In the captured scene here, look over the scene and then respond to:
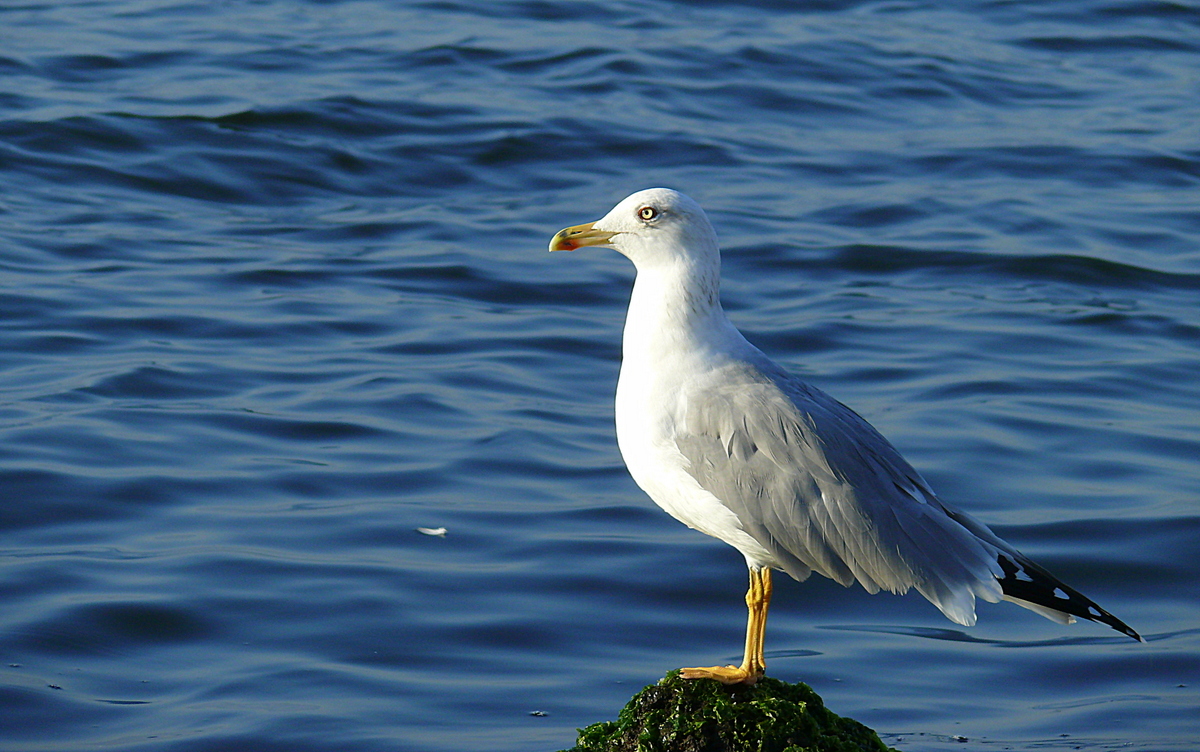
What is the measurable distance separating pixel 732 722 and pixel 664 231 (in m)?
1.66

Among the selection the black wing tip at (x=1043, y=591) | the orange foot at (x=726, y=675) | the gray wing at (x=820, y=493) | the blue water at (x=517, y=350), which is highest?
the gray wing at (x=820, y=493)

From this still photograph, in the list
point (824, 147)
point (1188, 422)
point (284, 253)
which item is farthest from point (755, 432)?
point (824, 147)

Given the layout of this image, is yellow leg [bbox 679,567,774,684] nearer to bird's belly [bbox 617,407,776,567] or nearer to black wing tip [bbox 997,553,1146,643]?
bird's belly [bbox 617,407,776,567]

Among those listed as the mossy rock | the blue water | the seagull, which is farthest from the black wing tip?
the blue water

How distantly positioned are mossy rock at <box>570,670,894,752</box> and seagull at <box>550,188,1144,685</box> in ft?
0.34

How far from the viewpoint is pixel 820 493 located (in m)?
5.16

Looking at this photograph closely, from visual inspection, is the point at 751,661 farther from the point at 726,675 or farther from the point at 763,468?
the point at 763,468

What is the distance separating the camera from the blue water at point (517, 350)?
23.8 feet

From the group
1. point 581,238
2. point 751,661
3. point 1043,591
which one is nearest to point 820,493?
point 751,661

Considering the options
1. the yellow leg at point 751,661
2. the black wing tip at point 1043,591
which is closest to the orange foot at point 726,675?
the yellow leg at point 751,661

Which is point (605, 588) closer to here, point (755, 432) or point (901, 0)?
point (755, 432)

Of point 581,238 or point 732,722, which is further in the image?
point 581,238

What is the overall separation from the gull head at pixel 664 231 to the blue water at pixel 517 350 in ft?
7.66

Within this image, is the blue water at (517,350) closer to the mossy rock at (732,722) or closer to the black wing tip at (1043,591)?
the black wing tip at (1043,591)
